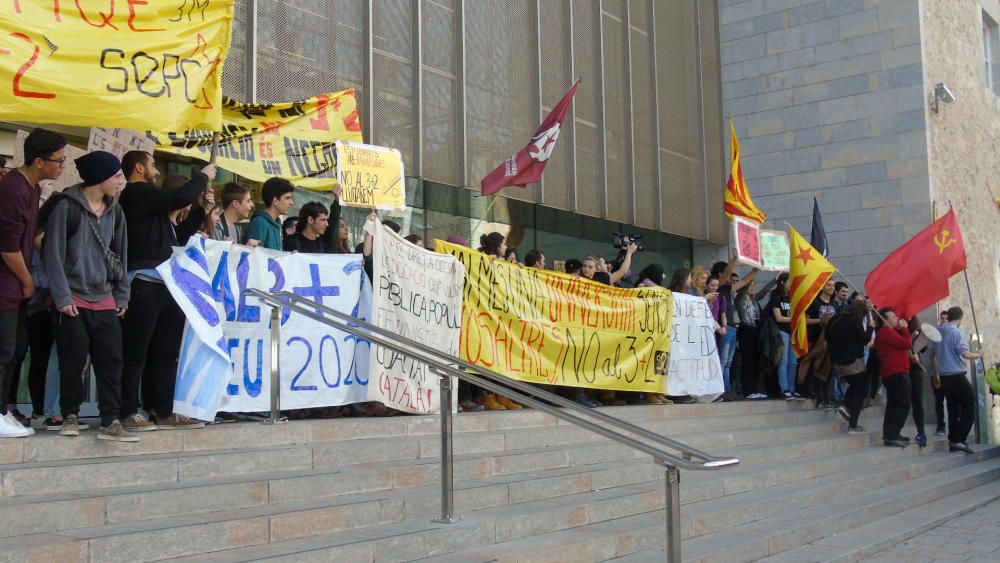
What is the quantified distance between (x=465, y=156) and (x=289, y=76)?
3044 millimetres

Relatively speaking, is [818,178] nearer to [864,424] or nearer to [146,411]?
[864,424]

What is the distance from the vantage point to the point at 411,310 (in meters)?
8.84

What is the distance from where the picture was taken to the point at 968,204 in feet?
68.4

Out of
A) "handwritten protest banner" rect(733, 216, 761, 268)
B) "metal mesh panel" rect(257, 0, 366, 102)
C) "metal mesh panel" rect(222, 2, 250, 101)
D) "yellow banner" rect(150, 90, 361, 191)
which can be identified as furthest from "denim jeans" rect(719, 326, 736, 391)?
"metal mesh panel" rect(222, 2, 250, 101)

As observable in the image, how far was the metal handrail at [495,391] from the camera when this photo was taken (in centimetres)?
502

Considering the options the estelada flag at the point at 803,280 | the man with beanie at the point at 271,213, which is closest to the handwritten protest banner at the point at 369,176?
the man with beanie at the point at 271,213

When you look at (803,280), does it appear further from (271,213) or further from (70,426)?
(70,426)

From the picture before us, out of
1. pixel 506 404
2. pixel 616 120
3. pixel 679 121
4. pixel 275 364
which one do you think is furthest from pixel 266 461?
pixel 679 121

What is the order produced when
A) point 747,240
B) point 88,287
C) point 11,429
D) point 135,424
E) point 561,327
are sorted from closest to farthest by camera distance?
point 11,429, point 88,287, point 135,424, point 561,327, point 747,240

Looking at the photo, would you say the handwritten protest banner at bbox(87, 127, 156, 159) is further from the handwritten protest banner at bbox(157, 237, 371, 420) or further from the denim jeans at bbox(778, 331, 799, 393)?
the denim jeans at bbox(778, 331, 799, 393)

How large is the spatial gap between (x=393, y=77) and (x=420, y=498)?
8083mm

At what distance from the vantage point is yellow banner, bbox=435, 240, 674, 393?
31.7 ft

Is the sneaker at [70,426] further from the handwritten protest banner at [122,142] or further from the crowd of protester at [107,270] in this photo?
the handwritten protest banner at [122,142]

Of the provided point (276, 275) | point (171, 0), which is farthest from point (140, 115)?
point (276, 275)
